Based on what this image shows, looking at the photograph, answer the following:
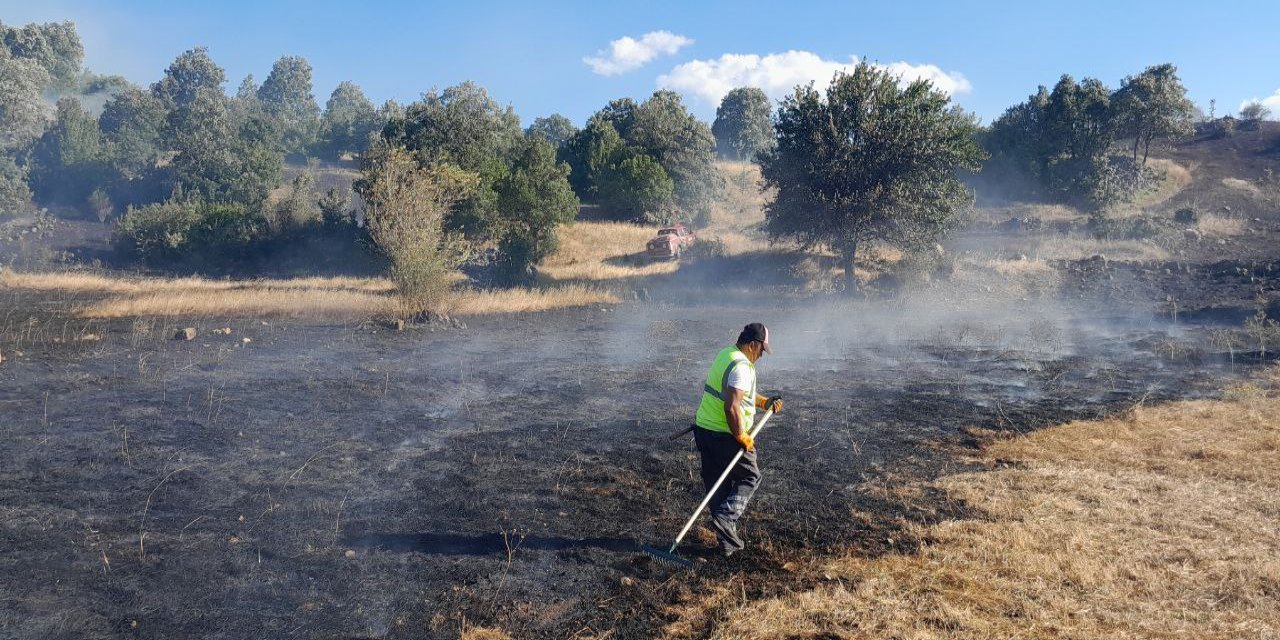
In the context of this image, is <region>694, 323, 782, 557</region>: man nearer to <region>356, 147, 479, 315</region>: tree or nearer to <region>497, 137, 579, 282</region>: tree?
<region>356, 147, 479, 315</region>: tree

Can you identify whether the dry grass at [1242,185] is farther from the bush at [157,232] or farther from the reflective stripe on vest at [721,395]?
the bush at [157,232]

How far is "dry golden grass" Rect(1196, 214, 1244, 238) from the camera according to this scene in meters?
35.4

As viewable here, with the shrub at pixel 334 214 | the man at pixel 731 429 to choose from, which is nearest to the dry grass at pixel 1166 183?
the shrub at pixel 334 214

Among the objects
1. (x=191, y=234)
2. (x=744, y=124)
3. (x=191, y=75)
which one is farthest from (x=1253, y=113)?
(x=191, y=75)

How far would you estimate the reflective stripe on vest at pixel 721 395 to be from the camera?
608 cm

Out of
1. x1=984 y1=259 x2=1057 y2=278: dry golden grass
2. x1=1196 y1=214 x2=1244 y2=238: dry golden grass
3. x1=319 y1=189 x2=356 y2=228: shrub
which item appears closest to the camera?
x1=984 y1=259 x2=1057 y2=278: dry golden grass

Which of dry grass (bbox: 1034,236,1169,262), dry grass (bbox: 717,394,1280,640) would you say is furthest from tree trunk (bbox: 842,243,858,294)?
dry grass (bbox: 717,394,1280,640)

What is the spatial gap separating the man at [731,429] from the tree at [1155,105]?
4997 cm

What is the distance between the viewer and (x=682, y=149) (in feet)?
166

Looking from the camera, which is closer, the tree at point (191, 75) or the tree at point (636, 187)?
the tree at point (636, 187)

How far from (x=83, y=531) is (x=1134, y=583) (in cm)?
891

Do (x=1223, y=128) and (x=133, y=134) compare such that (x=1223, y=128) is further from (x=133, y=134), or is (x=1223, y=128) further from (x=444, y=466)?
(x=133, y=134)

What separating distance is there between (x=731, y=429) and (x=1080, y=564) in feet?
9.77

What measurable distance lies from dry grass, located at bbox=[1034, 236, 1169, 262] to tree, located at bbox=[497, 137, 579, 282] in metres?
21.7
